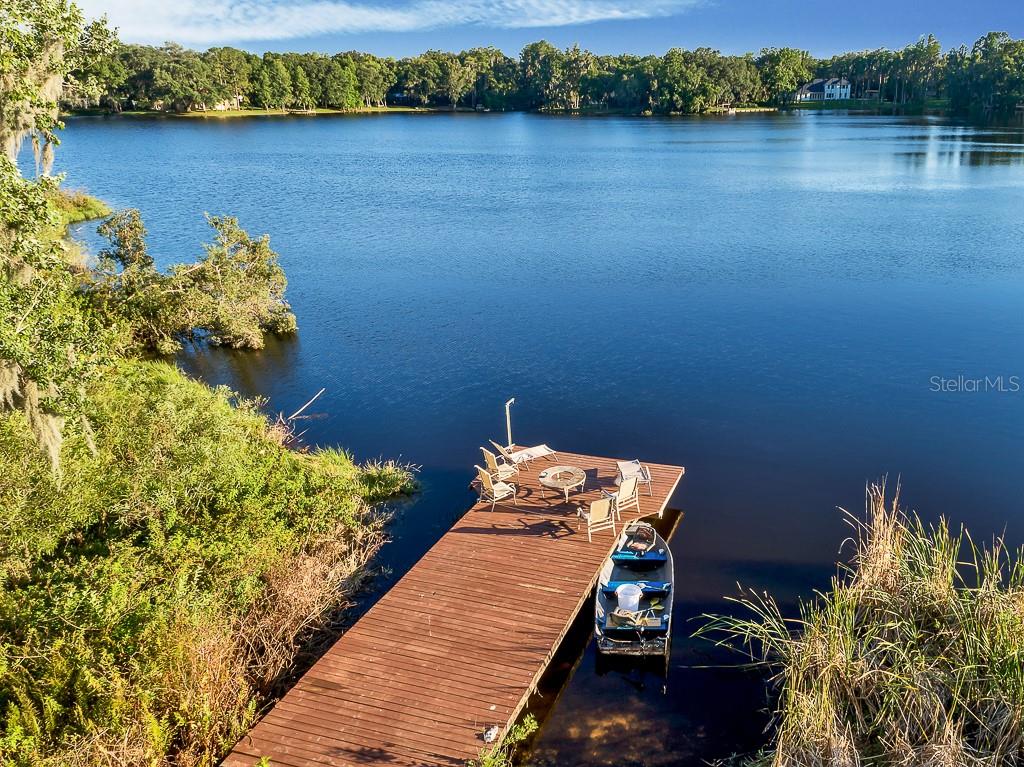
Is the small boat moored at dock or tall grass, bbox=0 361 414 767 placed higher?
tall grass, bbox=0 361 414 767

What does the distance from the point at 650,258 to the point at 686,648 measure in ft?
98.2

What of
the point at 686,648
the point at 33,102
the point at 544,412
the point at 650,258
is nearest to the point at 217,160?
the point at 650,258

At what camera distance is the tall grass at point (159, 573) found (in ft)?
30.8

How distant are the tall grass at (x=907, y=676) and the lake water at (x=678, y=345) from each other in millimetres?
2280

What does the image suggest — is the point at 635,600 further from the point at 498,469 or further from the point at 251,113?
the point at 251,113

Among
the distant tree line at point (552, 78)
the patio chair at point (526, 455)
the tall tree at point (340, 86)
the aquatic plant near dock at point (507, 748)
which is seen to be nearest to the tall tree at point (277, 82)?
the distant tree line at point (552, 78)

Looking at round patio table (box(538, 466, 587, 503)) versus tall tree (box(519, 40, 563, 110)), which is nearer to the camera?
round patio table (box(538, 466, 587, 503))

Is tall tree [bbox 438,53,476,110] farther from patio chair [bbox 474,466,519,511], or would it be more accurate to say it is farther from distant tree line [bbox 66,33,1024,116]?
patio chair [bbox 474,466,519,511]

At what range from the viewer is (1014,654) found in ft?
31.7

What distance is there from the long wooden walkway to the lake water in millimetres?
1505

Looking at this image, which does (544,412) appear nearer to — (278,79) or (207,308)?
(207,308)

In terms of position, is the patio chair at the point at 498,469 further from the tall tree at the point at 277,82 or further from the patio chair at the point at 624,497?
the tall tree at the point at 277,82

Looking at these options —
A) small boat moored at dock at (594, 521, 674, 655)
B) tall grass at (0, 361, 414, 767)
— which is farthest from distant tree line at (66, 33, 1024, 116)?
small boat moored at dock at (594, 521, 674, 655)

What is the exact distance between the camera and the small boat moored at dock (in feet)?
42.6
